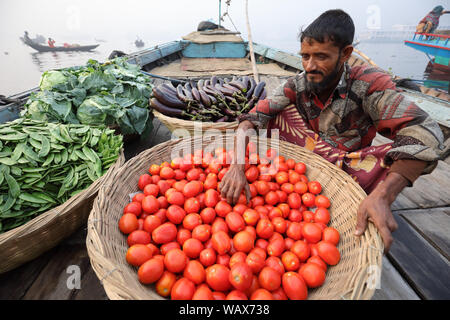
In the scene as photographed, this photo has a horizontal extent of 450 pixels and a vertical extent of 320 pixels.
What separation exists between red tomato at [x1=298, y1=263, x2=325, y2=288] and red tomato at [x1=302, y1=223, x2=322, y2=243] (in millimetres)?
241

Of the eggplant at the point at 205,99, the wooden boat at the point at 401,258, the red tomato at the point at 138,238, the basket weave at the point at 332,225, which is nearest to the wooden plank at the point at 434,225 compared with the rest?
the wooden boat at the point at 401,258

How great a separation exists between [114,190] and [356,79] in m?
2.25

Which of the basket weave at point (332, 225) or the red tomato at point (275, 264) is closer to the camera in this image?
the basket weave at point (332, 225)

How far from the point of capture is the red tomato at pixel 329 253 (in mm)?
1466

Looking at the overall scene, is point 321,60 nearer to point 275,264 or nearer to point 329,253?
point 329,253

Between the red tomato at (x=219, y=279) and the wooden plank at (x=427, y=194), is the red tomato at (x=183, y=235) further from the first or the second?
Result: the wooden plank at (x=427, y=194)

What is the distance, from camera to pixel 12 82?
21469mm

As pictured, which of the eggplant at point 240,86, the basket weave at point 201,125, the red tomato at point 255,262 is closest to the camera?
the red tomato at point 255,262

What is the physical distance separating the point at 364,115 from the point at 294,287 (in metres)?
1.72

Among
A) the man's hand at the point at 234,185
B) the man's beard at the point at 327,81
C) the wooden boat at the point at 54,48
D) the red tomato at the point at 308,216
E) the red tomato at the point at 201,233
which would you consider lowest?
the wooden boat at the point at 54,48

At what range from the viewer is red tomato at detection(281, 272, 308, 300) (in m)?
1.27

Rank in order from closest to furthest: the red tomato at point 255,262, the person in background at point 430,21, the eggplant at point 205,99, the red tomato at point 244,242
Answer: the red tomato at point 255,262 → the red tomato at point 244,242 → the eggplant at point 205,99 → the person in background at point 430,21

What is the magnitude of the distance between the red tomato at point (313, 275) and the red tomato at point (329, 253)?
0.44 ft
